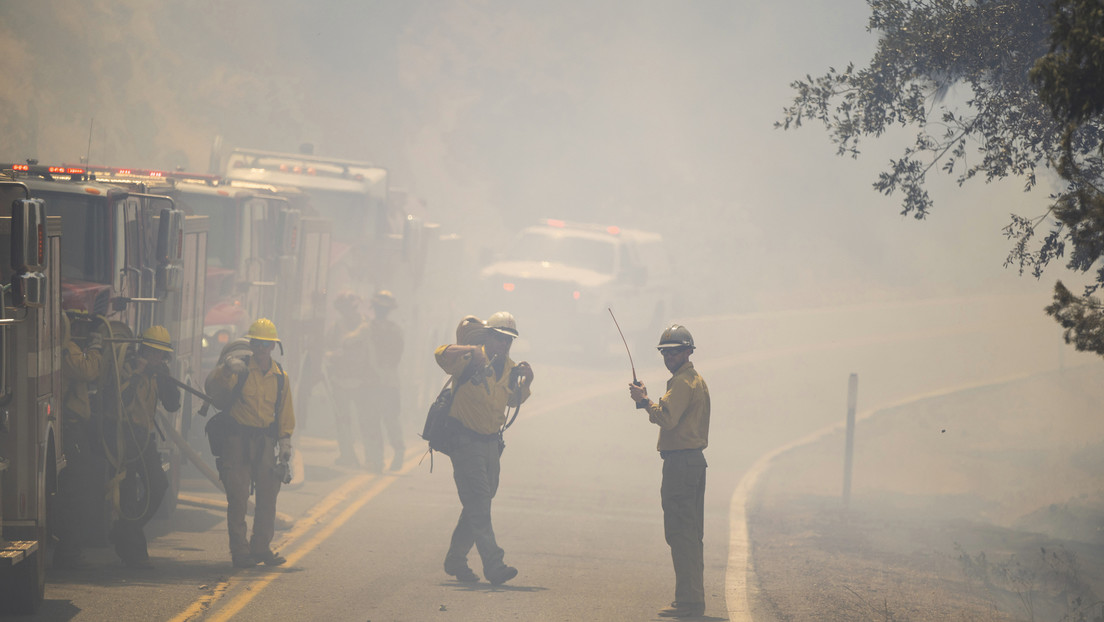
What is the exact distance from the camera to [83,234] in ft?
31.7

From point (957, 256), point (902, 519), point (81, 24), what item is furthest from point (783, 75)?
point (902, 519)

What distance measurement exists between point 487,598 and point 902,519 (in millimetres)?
7168

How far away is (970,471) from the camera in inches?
742

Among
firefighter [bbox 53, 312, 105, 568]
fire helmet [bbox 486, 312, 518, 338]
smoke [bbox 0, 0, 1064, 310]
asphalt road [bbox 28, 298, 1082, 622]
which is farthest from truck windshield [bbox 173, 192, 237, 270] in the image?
smoke [bbox 0, 0, 1064, 310]

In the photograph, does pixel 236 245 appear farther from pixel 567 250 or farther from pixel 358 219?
pixel 567 250

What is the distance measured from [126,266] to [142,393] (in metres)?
1.27

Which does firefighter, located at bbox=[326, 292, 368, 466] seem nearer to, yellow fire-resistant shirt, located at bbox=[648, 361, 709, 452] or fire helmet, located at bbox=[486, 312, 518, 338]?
fire helmet, located at bbox=[486, 312, 518, 338]

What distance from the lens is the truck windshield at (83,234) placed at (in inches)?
379

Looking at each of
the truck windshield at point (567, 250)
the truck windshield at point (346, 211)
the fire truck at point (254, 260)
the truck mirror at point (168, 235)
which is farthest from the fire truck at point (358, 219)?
the truck mirror at point (168, 235)

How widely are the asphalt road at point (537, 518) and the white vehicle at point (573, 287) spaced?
0.61 m

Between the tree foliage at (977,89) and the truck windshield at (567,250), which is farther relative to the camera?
the truck windshield at (567,250)

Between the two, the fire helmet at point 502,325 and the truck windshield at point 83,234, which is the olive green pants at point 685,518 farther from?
the truck windshield at point 83,234

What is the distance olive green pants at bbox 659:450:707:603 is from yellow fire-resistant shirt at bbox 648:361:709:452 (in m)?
0.08

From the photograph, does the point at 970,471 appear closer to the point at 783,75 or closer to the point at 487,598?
the point at 487,598
